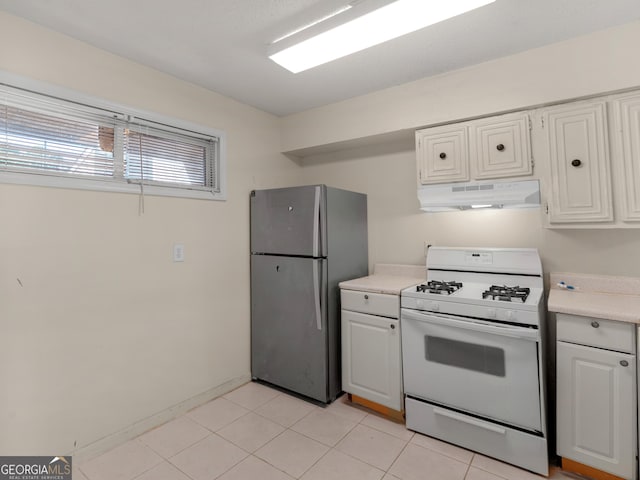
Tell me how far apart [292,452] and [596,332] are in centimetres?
182

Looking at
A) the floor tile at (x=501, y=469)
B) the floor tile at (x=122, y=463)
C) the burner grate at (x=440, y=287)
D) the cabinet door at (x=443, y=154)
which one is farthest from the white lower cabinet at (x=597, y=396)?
the floor tile at (x=122, y=463)

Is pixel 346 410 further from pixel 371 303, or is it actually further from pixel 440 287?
pixel 440 287

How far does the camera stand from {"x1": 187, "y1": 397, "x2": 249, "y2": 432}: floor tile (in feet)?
7.48

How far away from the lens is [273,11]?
1.68 metres

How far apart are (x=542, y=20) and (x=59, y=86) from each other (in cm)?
275

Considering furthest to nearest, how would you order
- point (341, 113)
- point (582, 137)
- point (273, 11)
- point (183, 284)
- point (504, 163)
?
→ point (341, 113) → point (183, 284) → point (504, 163) → point (582, 137) → point (273, 11)

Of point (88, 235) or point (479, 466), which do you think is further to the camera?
point (88, 235)

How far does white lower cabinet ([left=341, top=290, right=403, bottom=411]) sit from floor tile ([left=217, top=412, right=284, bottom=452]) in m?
0.62

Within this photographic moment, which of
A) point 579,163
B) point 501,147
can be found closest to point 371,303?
point 501,147

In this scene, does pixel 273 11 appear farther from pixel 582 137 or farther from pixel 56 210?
pixel 582 137

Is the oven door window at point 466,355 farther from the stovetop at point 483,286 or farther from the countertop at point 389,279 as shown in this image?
the countertop at point 389,279

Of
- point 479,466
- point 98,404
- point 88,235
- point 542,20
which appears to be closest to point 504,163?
point 542,20

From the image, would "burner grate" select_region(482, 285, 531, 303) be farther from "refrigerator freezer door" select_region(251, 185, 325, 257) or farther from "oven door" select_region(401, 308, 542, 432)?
"refrigerator freezer door" select_region(251, 185, 325, 257)

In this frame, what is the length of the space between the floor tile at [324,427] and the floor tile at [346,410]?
0.04 metres
